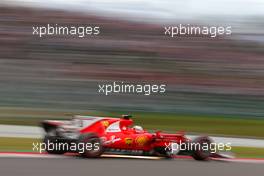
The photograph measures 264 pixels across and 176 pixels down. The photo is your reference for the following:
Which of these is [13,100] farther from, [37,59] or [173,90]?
[173,90]

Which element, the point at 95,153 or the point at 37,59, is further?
the point at 37,59

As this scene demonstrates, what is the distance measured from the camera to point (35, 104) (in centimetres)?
1313

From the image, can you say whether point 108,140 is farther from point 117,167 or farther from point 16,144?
point 16,144

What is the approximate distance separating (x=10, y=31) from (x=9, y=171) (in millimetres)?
11713

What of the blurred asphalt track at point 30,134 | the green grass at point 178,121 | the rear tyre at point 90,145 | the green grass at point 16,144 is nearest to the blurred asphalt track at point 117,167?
the rear tyre at point 90,145

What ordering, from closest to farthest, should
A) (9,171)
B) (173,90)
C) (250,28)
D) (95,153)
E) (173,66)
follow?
(9,171), (95,153), (173,90), (173,66), (250,28)

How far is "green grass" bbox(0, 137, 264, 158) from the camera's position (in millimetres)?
8312

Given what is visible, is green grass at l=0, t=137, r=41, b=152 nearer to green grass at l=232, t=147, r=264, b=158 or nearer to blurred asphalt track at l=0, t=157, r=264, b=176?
blurred asphalt track at l=0, t=157, r=264, b=176

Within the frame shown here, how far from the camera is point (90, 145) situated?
6949 mm

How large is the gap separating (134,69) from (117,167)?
979 cm

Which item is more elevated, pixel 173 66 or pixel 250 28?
pixel 250 28

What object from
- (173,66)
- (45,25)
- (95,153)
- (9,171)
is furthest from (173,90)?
(9,171)

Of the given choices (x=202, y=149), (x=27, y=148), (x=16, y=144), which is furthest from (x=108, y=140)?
(x=16, y=144)

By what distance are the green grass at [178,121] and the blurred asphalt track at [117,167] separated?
506 cm
